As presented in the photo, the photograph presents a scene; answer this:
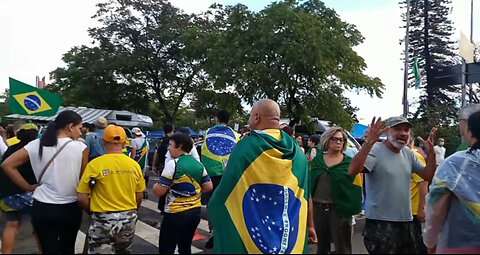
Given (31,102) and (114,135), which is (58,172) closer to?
(114,135)

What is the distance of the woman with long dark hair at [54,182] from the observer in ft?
12.7

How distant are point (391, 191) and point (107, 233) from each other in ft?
8.04

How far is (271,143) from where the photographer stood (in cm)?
309

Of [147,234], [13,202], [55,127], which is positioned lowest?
[147,234]

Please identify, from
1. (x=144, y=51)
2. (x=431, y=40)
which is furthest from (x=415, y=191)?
(x=431, y=40)

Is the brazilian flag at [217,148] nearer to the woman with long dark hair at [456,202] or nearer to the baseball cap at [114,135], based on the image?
the baseball cap at [114,135]

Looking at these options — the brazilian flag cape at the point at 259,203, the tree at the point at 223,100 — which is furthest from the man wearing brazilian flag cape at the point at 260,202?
the tree at the point at 223,100

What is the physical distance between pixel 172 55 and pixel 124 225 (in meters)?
28.7

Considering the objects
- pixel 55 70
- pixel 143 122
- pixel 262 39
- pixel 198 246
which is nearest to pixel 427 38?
pixel 262 39

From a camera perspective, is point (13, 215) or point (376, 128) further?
point (13, 215)

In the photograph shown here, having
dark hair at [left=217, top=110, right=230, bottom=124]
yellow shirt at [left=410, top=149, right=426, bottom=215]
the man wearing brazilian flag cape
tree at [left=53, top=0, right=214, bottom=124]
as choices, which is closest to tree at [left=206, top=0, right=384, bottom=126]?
tree at [left=53, top=0, right=214, bottom=124]

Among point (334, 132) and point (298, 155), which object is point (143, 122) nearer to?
point (334, 132)

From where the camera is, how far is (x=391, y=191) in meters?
3.90

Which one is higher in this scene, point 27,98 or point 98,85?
point 98,85
